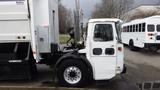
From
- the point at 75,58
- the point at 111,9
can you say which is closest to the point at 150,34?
the point at 75,58

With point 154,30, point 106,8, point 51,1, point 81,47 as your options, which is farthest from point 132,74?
point 106,8

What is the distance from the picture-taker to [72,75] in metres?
12.1

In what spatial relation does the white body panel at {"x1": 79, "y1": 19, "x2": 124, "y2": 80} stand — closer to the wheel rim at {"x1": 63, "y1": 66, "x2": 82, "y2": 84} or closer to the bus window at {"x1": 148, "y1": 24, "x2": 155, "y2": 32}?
the wheel rim at {"x1": 63, "y1": 66, "x2": 82, "y2": 84}

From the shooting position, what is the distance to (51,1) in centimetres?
1304

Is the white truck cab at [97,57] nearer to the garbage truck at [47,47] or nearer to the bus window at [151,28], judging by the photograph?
the garbage truck at [47,47]

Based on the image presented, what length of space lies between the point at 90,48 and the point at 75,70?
89 centimetres

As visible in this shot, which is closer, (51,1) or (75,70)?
(75,70)

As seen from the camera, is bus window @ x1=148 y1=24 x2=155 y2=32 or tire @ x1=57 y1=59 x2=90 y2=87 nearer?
tire @ x1=57 y1=59 x2=90 y2=87

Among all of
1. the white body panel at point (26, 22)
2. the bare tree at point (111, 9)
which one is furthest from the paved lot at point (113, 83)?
the bare tree at point (111, 9)

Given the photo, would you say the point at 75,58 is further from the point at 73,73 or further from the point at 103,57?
the point at 103,57

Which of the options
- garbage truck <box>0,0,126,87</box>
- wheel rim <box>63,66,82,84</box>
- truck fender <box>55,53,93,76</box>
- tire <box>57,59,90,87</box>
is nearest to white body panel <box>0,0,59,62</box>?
garbage truck <box>0,0,126,87</box>

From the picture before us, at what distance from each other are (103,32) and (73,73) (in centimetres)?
168

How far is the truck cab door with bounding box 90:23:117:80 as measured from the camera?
11805 mm

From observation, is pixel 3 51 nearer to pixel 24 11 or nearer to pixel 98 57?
pixel 24 11
